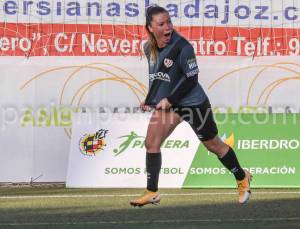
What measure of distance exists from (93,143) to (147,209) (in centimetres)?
312

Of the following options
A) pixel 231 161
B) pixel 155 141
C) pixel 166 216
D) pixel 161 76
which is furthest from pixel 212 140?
pixel 166 216

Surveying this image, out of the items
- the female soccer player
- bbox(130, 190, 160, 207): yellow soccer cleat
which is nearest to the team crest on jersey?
the female soccer player

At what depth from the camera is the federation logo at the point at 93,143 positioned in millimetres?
12344

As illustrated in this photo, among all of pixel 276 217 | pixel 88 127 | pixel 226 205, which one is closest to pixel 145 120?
pixel 88 127

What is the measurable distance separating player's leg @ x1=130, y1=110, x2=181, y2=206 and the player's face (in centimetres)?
60

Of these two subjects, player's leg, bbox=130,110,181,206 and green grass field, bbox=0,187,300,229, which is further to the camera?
green grass field, bbox=0,187,300,229

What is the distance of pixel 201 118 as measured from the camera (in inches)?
278

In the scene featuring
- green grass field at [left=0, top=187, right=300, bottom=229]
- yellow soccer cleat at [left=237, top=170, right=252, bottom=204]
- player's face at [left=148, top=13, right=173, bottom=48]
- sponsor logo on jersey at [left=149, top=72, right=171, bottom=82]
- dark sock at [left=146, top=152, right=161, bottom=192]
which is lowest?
green grass field at [left=0, top=187, right=300, bottom=229]

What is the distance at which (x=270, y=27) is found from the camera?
45.9 ft

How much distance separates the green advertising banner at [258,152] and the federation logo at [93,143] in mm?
1379

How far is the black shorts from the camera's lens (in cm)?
703

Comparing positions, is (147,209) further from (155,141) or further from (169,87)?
(169,87)

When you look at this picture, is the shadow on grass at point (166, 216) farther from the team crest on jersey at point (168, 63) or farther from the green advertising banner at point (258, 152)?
the green advertising banner at point (258, 152)

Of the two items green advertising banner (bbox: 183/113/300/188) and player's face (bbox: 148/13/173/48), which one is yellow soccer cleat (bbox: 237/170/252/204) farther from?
green advertising banner (bbox: 183/113/300/188)
